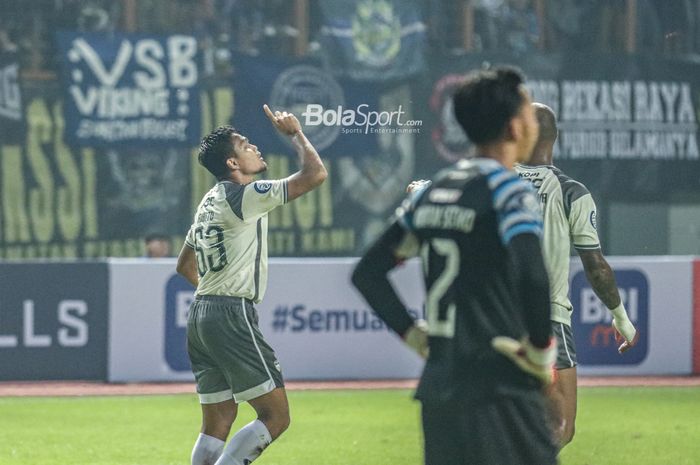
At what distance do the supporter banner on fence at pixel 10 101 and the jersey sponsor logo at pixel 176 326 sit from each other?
5345 mm

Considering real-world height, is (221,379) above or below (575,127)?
below

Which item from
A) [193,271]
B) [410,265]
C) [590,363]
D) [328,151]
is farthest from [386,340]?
[193,271]

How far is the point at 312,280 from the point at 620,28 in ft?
29.9

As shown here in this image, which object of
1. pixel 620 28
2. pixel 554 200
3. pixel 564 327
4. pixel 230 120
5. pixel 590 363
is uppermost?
pixel 620 28

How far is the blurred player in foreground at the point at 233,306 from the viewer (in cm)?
710

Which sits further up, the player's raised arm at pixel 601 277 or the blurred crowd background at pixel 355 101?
the blurred crowd background at pixel 355 101

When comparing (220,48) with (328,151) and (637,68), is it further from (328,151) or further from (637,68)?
(637,68)

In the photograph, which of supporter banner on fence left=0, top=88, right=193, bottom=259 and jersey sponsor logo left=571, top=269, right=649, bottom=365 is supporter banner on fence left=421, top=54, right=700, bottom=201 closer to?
supporter banner on fence left=0, top=88, right=193, bottom=259

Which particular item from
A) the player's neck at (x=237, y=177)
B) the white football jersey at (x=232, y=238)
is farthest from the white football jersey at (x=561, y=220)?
the player's neck at (x=237, y=177)

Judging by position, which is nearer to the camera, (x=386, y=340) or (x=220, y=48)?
(x=386, y=340)

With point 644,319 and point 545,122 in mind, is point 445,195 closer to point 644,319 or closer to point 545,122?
point 545,122

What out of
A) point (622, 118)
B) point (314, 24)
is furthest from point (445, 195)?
point (622, 118)

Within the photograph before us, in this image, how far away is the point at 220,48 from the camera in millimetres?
20344

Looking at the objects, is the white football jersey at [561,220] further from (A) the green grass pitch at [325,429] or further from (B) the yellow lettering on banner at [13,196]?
(B) the yellow lettering on banner at [13,196]
